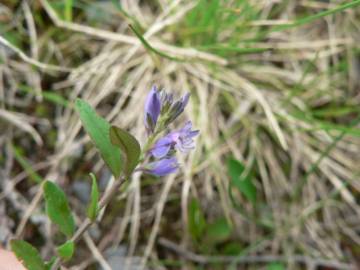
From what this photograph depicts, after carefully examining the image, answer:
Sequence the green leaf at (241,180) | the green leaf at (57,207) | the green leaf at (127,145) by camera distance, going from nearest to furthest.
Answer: the green leaf at (127,145), the green leaf at (57,207), the green leaf at (241,180)

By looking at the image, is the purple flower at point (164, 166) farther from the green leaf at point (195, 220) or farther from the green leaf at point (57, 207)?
the green leaf at point (195, 220)

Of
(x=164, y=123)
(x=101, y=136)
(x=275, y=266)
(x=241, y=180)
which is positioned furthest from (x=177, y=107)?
(x=275, y=266)

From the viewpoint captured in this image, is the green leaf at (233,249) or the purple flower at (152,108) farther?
the green leaf at (233,249)

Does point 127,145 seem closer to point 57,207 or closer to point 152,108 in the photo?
point 152,108

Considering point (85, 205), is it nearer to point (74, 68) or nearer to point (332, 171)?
point (74, 68)

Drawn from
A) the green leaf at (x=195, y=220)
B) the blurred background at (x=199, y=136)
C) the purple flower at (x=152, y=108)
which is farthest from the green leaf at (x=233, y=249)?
the purple flower at (x=152, y=108)

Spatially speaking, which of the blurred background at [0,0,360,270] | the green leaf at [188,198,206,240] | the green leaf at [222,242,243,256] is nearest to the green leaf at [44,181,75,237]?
the blurred background at [0,0,360,270]

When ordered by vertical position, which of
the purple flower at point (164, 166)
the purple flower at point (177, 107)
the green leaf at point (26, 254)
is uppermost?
the purple flower at point (177, 107)

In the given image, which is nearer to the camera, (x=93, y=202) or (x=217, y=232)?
(x=93, y=202)
